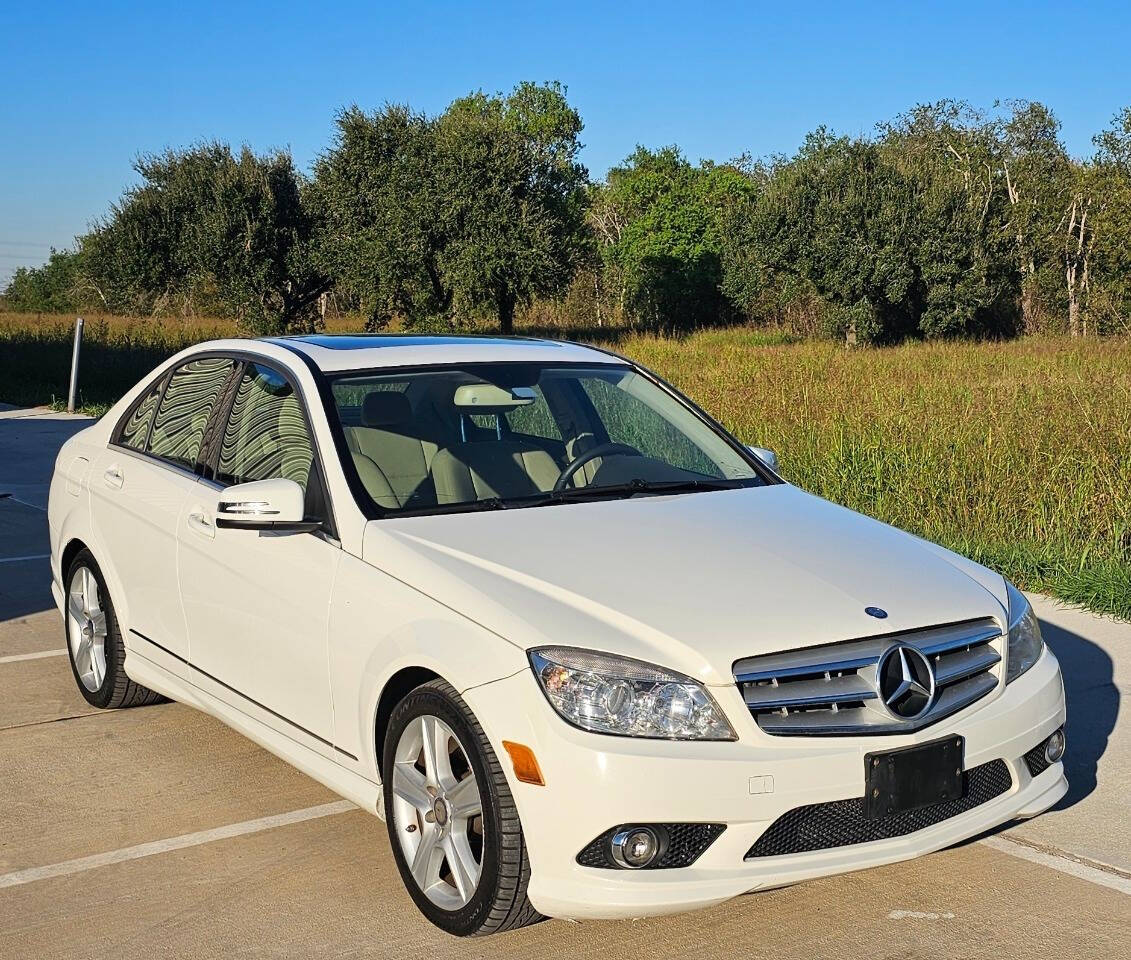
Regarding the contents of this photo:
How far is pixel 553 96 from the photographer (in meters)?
88.0

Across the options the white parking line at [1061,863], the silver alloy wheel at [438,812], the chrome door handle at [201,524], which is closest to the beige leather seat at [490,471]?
the chrome door handle at [201,524]

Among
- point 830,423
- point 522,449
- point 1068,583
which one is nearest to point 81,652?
point 522,449

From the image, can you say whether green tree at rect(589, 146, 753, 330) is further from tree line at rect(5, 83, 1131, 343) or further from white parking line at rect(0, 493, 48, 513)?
white parking line at rect(0, 493, 48, 513)

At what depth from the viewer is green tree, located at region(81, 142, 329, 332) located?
158ft

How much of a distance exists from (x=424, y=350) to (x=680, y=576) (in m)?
1.74

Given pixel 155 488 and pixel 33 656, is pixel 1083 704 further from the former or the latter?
pixel 33 656

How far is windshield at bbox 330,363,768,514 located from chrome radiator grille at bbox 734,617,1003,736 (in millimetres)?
1280

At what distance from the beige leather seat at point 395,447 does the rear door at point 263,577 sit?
18cm

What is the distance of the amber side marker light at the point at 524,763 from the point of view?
3.20 m

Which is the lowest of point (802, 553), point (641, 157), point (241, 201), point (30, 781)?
point (30, 781)

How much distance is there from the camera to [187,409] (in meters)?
5.40

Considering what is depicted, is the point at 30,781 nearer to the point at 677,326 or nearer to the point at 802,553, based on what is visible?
the point at 802,553

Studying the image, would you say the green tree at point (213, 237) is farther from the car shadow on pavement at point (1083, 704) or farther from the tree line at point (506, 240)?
the car shadow on pavement at point (1083, 704)

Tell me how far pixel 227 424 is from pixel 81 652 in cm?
150
